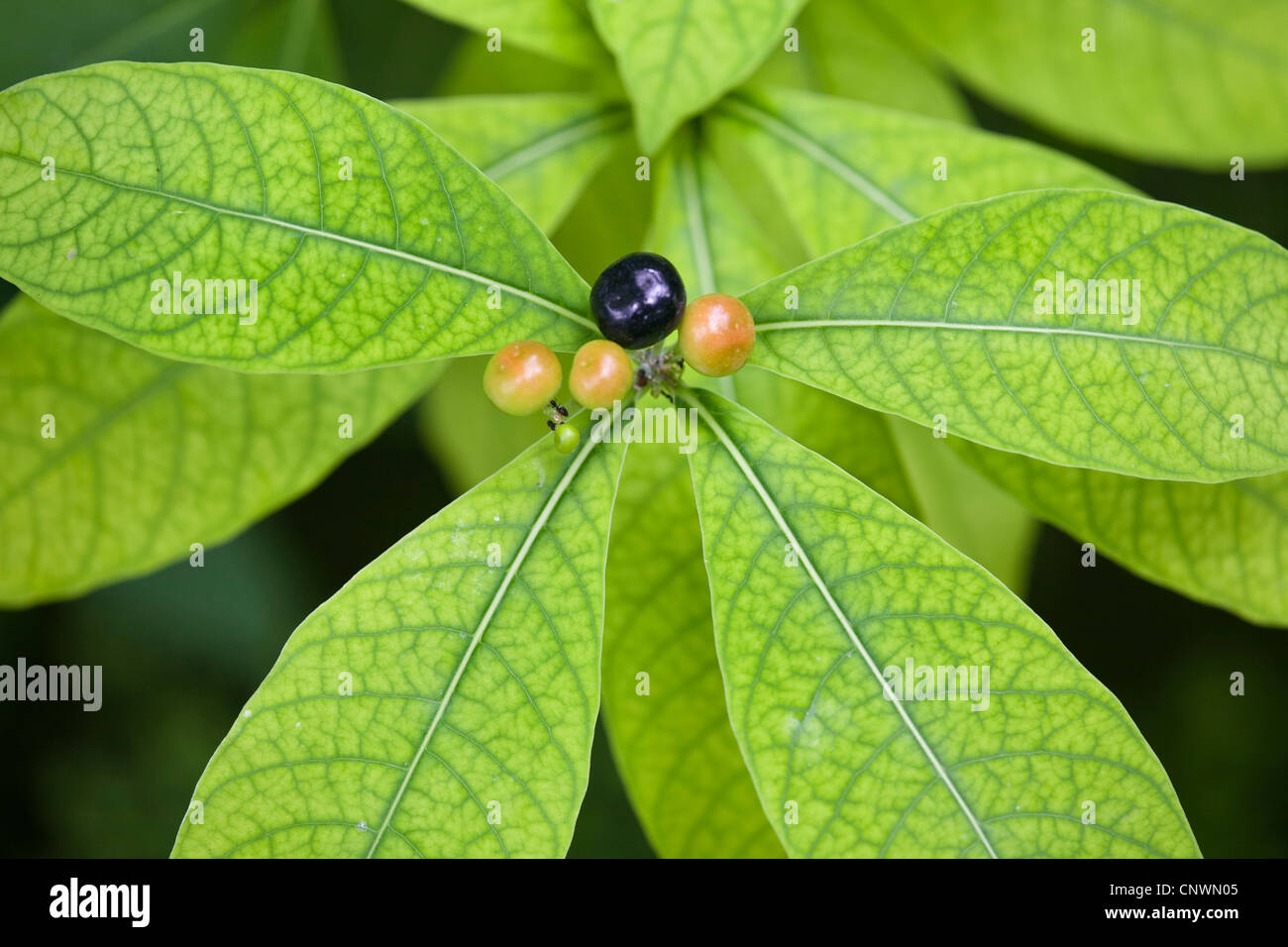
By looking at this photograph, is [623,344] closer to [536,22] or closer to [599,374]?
[599,374]

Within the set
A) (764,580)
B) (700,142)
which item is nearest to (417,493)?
(700,142)

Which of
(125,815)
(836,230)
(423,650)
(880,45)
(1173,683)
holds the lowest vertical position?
(125,815)

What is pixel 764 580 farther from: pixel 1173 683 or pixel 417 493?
pixel 1173 683

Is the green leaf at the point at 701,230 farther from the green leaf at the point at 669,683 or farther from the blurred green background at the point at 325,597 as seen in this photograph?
the blurred green background at the point at 325,597

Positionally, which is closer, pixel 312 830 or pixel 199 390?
pixel 312 830

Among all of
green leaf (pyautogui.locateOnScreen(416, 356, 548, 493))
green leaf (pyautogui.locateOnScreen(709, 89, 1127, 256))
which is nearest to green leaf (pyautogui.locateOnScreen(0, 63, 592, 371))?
green leaf (pyautogui.locateOnScreen(709, 89, 1127, 256))

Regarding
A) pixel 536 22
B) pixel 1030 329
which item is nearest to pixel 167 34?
pixel 536 22

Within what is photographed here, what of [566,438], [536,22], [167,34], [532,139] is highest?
[167,34]
